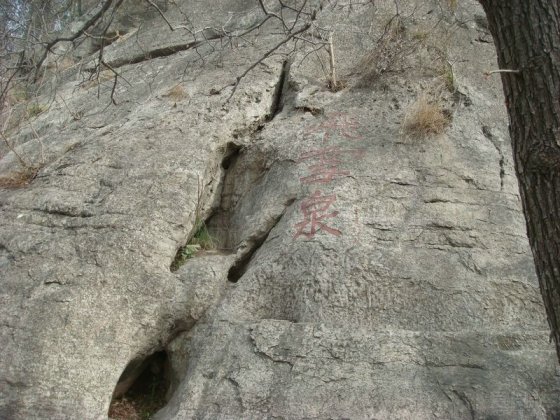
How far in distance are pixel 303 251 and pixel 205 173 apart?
1288 millimetres

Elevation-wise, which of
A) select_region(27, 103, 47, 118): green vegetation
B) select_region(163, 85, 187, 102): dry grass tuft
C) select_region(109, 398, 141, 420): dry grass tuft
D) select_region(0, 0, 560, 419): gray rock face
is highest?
select_region(27, 103, 47, 118): green vegetation

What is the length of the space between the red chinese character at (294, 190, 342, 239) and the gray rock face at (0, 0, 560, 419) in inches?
0.8

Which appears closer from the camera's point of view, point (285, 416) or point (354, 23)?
point (285, 416)

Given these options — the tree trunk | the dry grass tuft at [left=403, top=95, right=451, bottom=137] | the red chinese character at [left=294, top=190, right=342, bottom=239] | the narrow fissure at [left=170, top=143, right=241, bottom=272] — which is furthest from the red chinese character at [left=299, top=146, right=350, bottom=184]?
the tree trunk

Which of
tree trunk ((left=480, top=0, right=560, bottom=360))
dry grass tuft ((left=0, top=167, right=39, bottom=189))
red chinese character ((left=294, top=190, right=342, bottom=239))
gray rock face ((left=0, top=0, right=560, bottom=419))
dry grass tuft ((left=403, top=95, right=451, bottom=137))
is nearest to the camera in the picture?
tree trunk ((left=480, top=0, right=560, bottom=360))

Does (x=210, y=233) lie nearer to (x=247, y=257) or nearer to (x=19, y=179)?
(x=247, y=257)

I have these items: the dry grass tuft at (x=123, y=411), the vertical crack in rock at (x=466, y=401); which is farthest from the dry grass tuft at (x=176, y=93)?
the vertical crack in rock at (x=466, y=401)

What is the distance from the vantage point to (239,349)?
369 centimetres

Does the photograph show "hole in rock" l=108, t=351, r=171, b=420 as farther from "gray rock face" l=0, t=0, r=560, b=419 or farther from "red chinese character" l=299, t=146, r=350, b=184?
"red chinese character" l=299, t=146, r=350, b=184

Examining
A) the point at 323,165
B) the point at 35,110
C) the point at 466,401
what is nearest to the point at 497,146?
the point at 323,165

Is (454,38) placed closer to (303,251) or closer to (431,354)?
(303,251)

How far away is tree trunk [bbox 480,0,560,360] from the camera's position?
2438 mm

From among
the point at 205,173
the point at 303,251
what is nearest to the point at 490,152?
the point at 303,251

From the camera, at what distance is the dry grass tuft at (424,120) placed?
491cm
